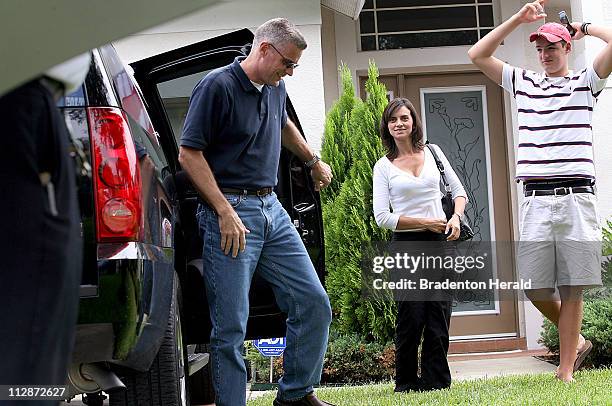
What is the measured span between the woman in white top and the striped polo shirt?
1.91 ft

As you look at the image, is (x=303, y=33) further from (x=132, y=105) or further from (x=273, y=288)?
(x=132, y=105)

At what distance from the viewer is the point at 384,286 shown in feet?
27.5

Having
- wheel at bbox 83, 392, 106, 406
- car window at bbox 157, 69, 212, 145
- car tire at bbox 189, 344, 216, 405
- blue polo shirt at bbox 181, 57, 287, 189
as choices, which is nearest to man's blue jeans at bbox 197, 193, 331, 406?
blue polo shirt at bbox 181, 57, 287, 189

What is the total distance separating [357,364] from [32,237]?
683cm

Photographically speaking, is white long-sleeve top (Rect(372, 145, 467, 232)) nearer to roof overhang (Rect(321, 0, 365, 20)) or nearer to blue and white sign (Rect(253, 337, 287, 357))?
blue and white sign (Rect(253, 337, 287, 357))

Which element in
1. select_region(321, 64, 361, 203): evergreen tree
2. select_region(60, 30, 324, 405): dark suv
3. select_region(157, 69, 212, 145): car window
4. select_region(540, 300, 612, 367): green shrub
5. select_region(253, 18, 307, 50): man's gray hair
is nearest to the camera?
select_region(60, 30, 324, 405): dark suv

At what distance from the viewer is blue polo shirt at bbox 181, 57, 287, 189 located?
14.6ft

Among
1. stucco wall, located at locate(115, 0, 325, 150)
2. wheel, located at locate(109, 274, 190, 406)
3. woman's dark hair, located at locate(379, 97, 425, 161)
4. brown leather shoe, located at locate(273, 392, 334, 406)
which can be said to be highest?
stucco wall, located at locate(115, 0, 325, 150)

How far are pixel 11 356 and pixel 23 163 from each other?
0.88 feet

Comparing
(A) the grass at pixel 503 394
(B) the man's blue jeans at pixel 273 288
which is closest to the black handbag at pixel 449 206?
(A) the grass at pixel 503 394

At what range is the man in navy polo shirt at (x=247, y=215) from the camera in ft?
14.4

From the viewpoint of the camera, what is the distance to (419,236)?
6250mm

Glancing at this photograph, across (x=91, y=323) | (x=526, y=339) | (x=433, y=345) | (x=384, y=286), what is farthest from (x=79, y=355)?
(x=526, y=339)

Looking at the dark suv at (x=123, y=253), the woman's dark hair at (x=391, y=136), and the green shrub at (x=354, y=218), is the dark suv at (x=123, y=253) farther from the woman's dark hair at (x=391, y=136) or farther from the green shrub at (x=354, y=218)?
the green shrub at (x=354, y=218)
